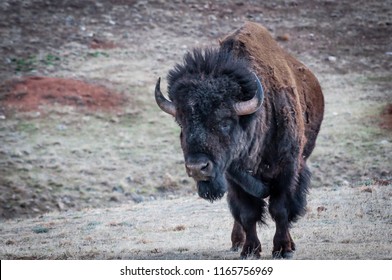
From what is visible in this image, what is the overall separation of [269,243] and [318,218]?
1.09 metres

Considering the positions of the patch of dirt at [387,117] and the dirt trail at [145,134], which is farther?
the patch of dirt at [387,117]

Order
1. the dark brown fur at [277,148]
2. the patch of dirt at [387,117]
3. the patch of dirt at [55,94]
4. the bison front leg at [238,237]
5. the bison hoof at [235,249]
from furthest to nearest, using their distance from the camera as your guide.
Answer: the patch of dirt at [55,94]
the patch of dirt at [387,117]
the bison front leg at [238,237]
the bison hoof at [235,249]
the dark brown fur at [277,148]

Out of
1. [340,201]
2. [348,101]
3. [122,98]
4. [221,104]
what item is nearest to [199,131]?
[221,104]

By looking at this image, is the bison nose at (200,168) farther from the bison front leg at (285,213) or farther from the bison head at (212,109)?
the bison front leg at (285,213)

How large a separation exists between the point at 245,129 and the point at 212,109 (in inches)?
18.4

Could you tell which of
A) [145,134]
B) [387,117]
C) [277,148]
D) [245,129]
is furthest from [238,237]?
[145,134]

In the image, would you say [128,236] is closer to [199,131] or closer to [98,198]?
[199,131]

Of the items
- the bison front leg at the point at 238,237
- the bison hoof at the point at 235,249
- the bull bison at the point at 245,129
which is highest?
the bull bison at the point at 245,129

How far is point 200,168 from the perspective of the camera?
22.9 ft

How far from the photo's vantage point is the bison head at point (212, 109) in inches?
281

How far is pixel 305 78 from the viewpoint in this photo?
9.56 m

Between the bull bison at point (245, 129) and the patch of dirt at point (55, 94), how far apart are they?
9.36 metres

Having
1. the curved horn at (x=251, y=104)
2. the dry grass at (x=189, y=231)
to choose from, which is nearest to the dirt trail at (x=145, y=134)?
the dry grass at (x=189, y=231)

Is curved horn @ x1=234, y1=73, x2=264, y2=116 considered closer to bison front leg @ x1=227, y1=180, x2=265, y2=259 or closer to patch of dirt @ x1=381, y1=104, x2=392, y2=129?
bison front leg @ x1=227, y1=180, x2=265, y2=259
